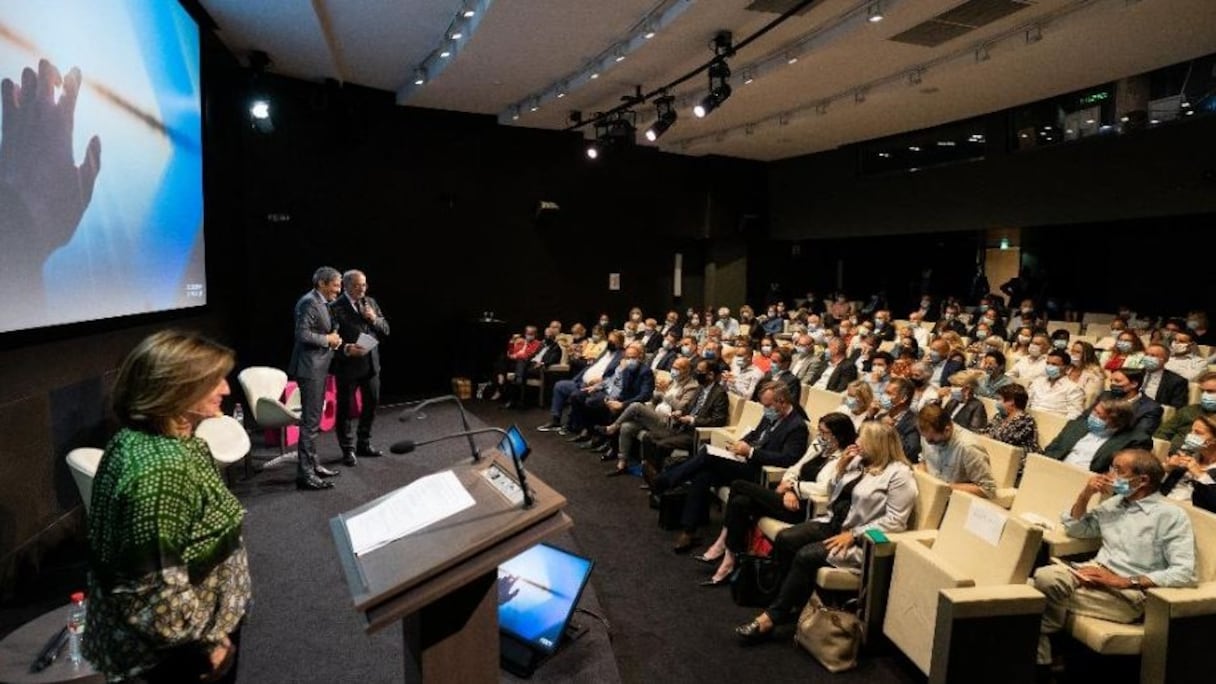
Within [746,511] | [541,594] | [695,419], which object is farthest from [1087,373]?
[541,594]

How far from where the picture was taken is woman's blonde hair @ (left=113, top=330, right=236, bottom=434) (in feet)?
4.63

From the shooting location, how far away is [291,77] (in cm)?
797

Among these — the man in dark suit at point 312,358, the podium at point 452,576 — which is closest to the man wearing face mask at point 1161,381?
the podium at point 452,576

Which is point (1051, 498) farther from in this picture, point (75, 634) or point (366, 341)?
point (366, 341)

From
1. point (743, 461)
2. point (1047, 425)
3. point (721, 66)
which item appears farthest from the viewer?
point (721, 66)

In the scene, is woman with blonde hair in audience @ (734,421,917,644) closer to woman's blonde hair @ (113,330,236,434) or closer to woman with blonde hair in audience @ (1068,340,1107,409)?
woman's blonde hair @ (113,330,236,434)

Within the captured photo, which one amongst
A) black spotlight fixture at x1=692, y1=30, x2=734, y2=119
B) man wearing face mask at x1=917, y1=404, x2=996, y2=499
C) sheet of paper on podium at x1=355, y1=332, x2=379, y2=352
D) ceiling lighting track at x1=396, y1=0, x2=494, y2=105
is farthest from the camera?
black spotlight fixture at x1=692, y1=30, x2=734, y2=119

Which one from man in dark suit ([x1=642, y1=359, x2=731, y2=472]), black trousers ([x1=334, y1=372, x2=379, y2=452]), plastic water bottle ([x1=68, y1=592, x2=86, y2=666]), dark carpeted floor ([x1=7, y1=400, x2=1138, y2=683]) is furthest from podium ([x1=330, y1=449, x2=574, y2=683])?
black trousers ([x1=334, y1=372, x2=379, y2=452])

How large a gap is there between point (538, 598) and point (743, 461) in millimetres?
1961

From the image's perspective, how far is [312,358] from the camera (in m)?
4.80

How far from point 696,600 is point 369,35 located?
→ 5808mm

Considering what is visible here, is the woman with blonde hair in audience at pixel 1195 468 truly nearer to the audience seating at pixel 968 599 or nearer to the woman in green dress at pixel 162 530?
the audience seating at pixel 968 599

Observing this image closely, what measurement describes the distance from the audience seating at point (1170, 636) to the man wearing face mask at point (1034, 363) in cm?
393

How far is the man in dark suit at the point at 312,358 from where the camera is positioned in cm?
476
